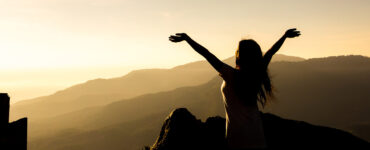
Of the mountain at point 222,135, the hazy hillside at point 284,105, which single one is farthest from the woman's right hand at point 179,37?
the hazy hillside at point 284,105

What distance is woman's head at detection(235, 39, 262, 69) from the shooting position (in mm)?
3146

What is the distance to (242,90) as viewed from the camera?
3.14m

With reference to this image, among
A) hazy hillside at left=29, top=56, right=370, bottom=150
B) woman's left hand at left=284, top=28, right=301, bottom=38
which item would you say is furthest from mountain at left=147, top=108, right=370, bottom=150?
hazy hillside at left=29, top=56, right=370, bottom=150

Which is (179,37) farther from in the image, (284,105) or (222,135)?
(284,105)

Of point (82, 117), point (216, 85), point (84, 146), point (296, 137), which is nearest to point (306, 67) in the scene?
point (216, 85)

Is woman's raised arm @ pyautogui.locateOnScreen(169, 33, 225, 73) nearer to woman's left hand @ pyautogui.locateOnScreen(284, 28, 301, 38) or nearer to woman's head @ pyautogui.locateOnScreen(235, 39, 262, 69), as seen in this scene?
woman's head @ pyautogui.locateOnScreen(235, 39, 262, 69)

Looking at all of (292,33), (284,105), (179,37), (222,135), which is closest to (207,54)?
(179,37)

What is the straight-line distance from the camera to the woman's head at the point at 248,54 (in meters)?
3.15

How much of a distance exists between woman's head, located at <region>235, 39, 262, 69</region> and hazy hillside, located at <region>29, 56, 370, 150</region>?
69.1 m

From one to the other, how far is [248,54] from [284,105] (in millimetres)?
104899

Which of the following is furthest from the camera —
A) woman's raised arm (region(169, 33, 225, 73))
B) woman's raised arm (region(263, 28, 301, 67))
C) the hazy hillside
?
the hazy hillside

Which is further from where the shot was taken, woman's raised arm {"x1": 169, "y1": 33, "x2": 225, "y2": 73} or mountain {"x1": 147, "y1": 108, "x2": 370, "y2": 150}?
mountain {"x1": 147, "y1": 108, "x2": 370, "y2": 150}

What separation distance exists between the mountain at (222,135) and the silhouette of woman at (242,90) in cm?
405

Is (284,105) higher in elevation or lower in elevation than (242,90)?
lower
